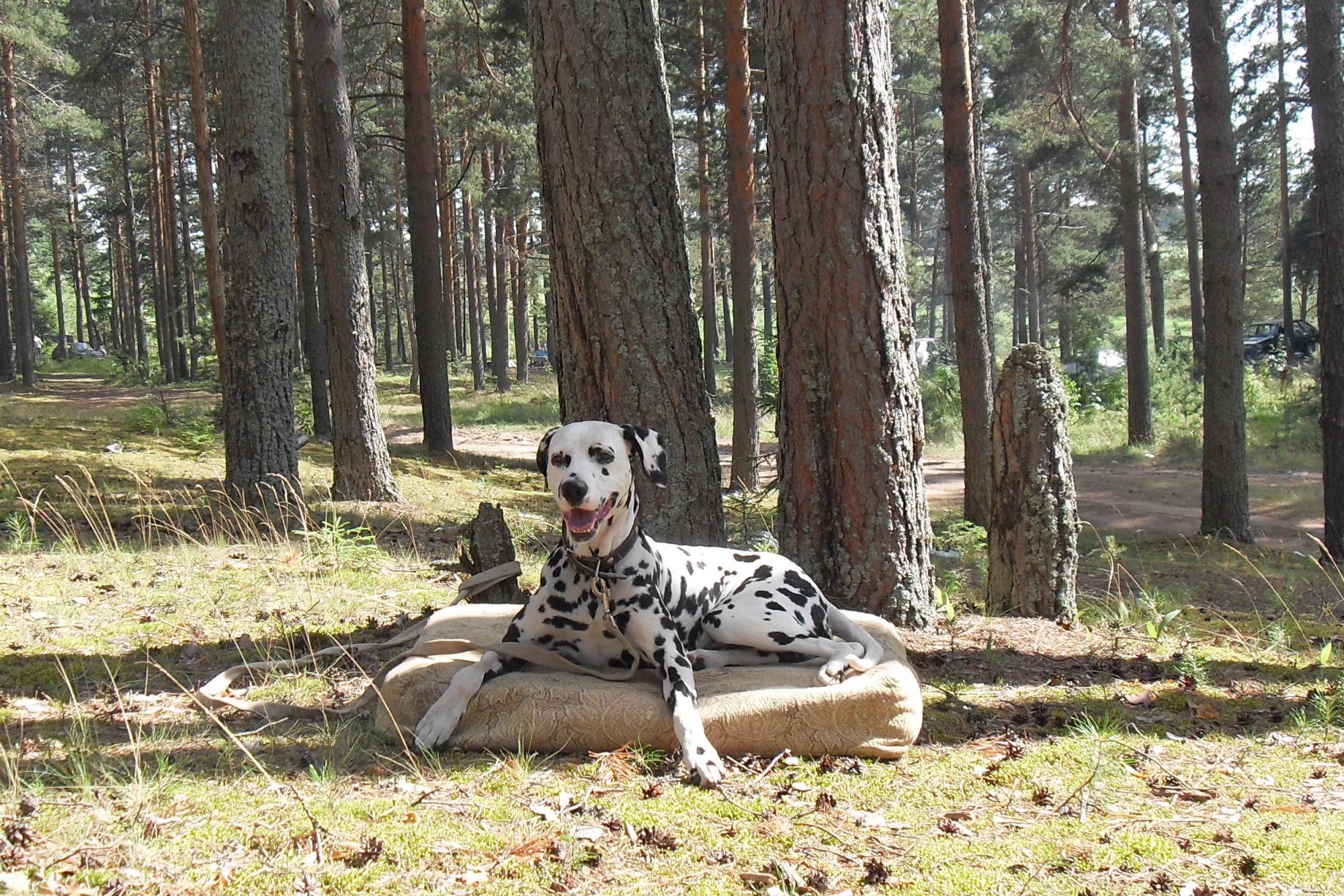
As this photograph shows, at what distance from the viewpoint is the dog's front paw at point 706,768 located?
421cm

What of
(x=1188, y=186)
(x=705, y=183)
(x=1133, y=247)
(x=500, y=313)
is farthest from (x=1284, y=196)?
(x=500, y=313)

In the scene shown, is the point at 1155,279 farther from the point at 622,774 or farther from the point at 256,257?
the point at 622,774

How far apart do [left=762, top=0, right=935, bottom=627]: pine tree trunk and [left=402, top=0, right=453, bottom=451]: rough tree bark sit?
455 inches

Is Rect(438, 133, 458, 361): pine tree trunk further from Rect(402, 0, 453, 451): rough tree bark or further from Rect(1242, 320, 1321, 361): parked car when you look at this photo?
Rect(1242, 320, 1321, 361): parked car

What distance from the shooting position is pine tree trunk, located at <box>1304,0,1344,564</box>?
1255 cm

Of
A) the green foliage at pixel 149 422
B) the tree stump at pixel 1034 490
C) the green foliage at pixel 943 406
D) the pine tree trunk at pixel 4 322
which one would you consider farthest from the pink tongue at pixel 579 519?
the pine tree trunk at pixel 4 322

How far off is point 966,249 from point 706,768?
10.7m

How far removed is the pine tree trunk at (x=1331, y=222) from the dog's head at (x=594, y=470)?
11512 mm

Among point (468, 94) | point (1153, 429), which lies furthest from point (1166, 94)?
point (468, 94)

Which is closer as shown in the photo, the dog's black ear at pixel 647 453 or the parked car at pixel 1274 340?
the dog's black ear at pixel 647 453

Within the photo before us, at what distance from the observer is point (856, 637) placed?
5.33 metres

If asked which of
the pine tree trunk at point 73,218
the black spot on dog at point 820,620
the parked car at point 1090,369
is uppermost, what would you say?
the pine tree trunk at point 73,218

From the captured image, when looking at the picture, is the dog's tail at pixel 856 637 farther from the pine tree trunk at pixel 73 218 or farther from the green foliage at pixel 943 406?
the pine tree trunk at pixel 73 218

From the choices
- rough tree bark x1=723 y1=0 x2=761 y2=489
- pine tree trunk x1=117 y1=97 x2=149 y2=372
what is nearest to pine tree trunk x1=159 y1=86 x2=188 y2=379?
pine tree trunk x1=117 y1=97 x2=149 y2=372
